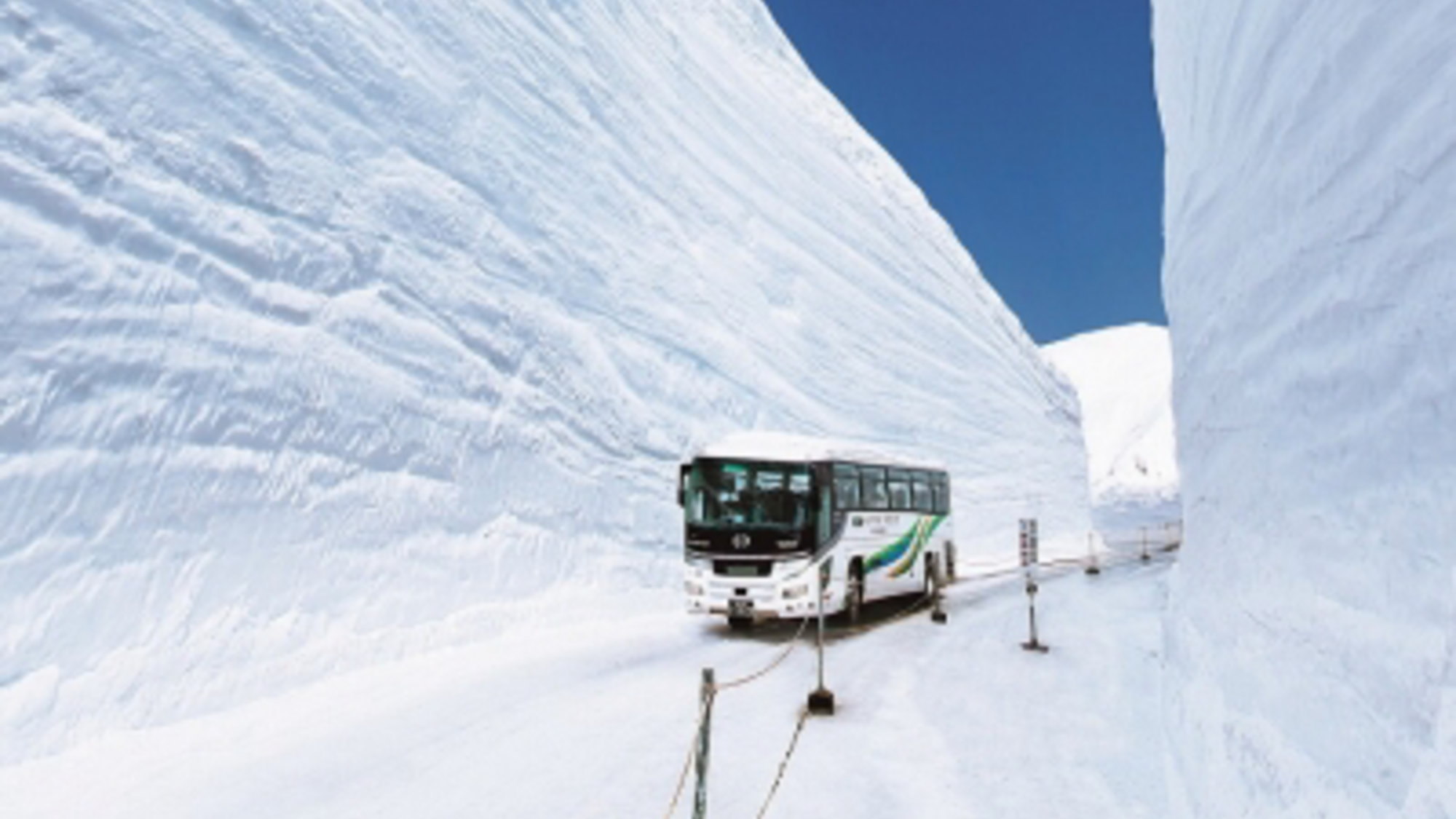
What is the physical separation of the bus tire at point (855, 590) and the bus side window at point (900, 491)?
1.68 metres

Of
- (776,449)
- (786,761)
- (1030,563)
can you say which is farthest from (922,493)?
(786,761)

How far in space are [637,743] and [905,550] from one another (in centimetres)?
903

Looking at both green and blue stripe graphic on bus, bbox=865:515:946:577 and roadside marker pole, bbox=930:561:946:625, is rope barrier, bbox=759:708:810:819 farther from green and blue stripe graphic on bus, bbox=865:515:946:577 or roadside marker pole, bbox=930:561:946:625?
roadside marker pole, bbox=930:561:946:625

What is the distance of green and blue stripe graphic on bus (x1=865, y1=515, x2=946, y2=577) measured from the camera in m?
13.6

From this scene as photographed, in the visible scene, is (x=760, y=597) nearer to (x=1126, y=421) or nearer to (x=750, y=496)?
(x=750, y=496)

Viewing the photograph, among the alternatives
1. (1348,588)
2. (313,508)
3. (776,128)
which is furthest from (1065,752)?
(776,128)

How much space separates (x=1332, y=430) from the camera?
372cm

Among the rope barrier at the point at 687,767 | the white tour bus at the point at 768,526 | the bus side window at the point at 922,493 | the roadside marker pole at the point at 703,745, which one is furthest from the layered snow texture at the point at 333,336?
the roadside marker pole at the point at 703,745

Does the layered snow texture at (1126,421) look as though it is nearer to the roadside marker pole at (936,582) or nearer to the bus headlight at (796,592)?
the roadside marker pole at (936,582)

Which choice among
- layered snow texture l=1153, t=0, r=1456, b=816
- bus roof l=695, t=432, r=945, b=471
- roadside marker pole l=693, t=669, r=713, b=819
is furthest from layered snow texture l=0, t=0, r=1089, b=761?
layered snow texture l=1153, t=0, r=1456, b=816

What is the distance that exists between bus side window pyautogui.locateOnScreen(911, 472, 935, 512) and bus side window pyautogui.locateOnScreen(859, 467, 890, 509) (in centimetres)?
162

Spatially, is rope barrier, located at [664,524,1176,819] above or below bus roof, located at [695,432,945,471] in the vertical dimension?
below

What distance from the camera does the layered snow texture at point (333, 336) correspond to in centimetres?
777

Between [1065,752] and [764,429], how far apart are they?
13998 millimetres
